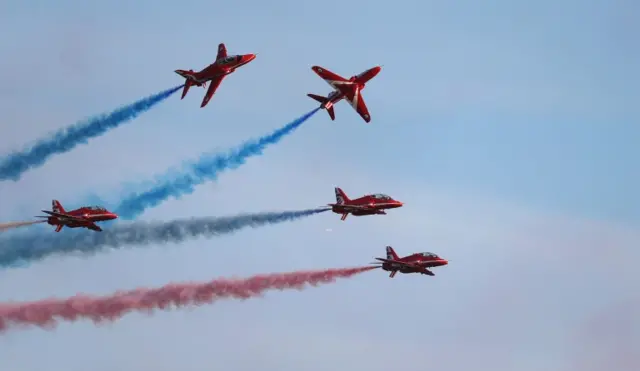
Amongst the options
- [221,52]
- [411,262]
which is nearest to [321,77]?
[221,52]

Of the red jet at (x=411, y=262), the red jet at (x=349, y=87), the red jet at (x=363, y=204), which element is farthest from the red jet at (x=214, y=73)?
the red jet at (x=411, y=262)

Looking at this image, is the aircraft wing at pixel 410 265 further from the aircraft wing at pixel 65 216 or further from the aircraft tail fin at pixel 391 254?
the aircraft wing at pixel 65 216

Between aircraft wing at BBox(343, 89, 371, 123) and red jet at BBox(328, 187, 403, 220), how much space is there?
776 cm

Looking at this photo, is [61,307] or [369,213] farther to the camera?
[369,213]

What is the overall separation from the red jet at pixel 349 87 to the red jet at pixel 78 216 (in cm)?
2438

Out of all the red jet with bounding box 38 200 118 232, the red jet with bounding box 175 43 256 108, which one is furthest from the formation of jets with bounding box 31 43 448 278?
the red jet with bounding box 38 200 118 232

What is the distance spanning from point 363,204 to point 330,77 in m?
13.3

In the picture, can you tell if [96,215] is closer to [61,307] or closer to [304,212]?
[61,307]

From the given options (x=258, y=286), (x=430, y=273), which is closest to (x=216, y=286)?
(x=258, y=286)

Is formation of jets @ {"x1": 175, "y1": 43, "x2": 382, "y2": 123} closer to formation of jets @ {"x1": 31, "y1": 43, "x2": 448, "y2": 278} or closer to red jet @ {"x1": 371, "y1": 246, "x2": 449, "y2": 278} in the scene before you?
formation of jets @ {"x1": 31, "y1": 43, "x2": 448, "y2": 278}

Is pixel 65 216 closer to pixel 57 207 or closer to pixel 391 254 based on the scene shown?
pixel 57 207

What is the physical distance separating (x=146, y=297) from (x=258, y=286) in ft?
39.3

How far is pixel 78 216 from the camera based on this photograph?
113m

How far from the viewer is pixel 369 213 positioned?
12531 cm
